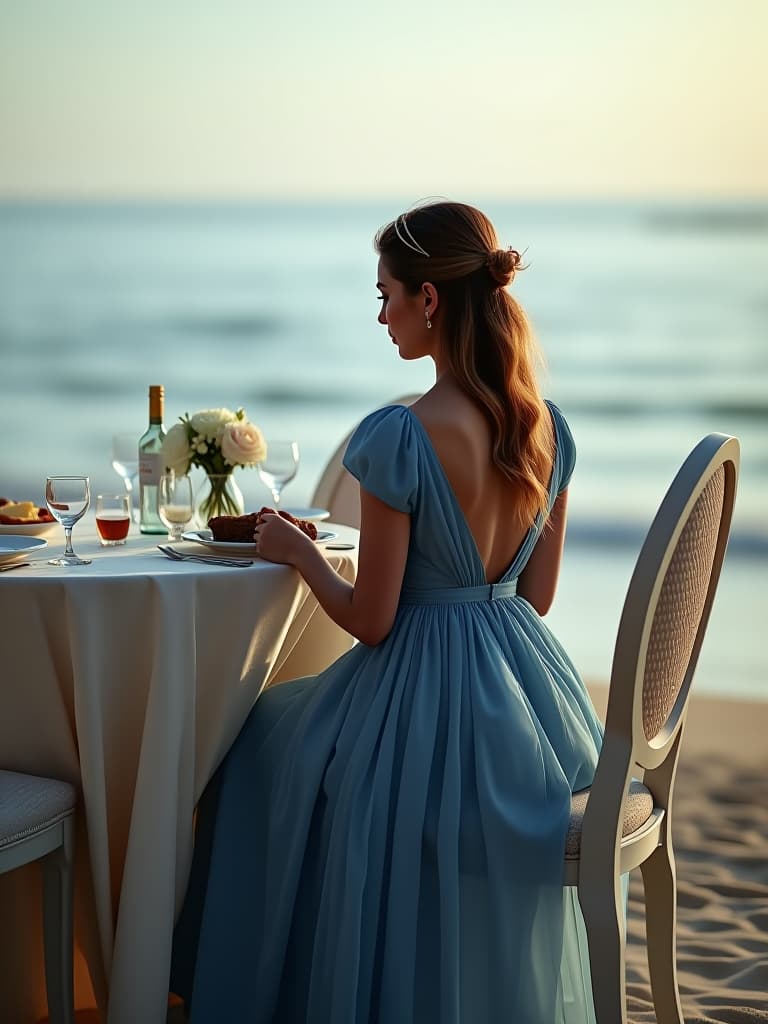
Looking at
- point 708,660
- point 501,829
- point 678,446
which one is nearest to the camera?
point 501,829

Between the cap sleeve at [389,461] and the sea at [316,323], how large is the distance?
8.56m

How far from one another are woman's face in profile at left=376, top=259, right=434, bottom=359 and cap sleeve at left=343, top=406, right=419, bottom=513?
0.50 feet

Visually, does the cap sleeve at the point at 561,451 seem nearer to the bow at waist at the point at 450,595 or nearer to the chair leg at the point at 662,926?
the bow at waist at the point at 450,595

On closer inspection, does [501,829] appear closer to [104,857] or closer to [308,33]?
[104,857]

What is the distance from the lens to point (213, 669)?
2119 millimetres

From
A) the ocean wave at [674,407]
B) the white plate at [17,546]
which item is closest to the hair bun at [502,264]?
the white plate at [17,546]

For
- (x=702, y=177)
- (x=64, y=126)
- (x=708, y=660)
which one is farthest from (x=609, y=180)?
(x=708, y=660)

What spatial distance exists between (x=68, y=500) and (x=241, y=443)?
0.42m

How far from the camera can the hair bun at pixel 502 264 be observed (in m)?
2.03

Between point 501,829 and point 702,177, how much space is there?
1367 centimetres

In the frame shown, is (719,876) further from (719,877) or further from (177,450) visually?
(177,450)

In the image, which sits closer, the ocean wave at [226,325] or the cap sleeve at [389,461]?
the cap sleeve at [389,461]

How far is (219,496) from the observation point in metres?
2.66

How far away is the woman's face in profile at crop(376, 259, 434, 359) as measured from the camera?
207 cm
